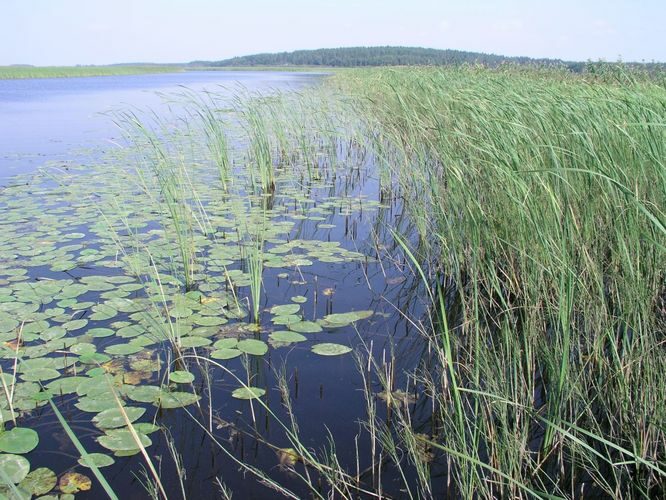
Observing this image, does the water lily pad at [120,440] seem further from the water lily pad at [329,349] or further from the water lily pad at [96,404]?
the water lily pad at [329,349]

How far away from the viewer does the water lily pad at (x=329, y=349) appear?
2.36 m

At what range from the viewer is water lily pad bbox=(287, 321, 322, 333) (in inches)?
101

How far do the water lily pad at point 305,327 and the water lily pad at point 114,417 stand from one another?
2.78ft

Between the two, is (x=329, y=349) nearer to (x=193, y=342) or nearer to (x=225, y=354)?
(x=225, y=354)

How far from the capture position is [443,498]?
1573 mm

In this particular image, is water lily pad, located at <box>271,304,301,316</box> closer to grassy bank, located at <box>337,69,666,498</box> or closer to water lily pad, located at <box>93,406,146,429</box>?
grassy bank, located at <box>337,69,666,498</box>

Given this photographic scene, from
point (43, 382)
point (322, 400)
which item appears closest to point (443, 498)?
point (322, 400)

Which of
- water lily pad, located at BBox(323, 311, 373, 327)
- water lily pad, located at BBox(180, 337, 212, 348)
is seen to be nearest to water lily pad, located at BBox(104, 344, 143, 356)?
water lily pad, located at BBox(180, 337, 212, 348)

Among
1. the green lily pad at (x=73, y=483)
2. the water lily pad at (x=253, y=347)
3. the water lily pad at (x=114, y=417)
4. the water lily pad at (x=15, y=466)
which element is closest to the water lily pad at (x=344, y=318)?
the water lily pad at (x=253, y=347)

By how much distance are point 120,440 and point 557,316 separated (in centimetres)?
151

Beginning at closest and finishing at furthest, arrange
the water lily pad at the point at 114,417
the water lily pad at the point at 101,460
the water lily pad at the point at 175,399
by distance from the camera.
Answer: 1. the water lily pad at the point at 101,460
2. the water lily pad at the point at 114,417
3. the water lily pad at the point at 175,399

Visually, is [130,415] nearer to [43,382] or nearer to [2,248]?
[43,382]

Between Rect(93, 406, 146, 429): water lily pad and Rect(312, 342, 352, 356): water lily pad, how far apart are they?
0.79 meters

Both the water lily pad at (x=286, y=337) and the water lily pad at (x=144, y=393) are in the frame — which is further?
the water lily pad at (x=286, y=337)
